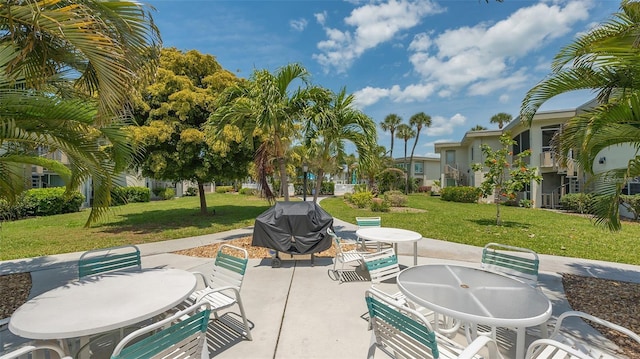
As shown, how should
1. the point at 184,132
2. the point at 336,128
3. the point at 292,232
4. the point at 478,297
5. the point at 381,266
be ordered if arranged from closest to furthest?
the point at 478,297, the point at 381,266, the point at 292,232, the point at 336,128, the point at 184,132

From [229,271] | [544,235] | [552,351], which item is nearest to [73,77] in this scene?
[229,271]

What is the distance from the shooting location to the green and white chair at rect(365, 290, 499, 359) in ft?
7.30

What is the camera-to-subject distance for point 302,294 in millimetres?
5035

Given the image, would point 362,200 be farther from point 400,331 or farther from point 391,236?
point 400,331

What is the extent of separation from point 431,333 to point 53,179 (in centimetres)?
3098

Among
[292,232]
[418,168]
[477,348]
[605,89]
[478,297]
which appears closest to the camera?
[477,348]

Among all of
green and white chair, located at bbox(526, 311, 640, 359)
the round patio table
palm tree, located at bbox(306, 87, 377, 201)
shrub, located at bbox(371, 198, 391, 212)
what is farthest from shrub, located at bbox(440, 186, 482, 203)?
green and white chair, located at bbox(526, 311, 640, 359)

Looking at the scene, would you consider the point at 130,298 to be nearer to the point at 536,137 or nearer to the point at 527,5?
the point at 527,5

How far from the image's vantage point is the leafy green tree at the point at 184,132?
11.7 meters

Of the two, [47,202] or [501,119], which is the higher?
[501,119]

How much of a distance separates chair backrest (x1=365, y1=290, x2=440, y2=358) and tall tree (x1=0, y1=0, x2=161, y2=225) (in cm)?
394

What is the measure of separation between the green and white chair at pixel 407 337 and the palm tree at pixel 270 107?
Answer: 244 inches

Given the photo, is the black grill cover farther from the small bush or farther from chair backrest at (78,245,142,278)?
the small bush

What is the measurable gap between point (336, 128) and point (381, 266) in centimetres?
486
